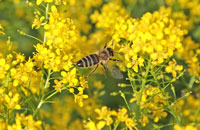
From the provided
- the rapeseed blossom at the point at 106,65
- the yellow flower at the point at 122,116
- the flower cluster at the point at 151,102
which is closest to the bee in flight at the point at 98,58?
the rapeseed blossom at the point at 106,65

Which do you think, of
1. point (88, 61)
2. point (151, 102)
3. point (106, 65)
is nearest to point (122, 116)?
point (151, 102)

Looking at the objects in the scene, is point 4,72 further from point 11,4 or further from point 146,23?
point 11,4

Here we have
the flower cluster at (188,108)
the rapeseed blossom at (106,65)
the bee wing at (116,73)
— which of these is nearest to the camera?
the rapeseed blossom at (106,65)

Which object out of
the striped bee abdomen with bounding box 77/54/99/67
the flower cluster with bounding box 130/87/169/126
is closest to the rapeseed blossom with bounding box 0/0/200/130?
the flower cluster with bounding box 130/87/169/126

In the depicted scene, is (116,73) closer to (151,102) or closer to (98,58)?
(98,58)

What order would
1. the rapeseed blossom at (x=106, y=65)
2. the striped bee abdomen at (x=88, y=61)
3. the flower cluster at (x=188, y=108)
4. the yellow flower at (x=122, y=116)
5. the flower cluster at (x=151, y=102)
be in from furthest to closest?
the flower cluster at (x=188, y=108) → the striped bee abdomen at (x=88, y=61) → the flower cluster at (x=151, y=102) → the yellow flower at (x=122, y=116) → the rapeseed blossom at (x=106, y=65)

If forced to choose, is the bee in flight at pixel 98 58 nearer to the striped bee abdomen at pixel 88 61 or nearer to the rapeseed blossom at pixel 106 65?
the striped bee abdomen at pixel 88 61

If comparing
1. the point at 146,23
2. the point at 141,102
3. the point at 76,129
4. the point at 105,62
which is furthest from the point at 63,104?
the point at 146,23

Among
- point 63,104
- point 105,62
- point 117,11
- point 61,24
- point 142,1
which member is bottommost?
point 63,104

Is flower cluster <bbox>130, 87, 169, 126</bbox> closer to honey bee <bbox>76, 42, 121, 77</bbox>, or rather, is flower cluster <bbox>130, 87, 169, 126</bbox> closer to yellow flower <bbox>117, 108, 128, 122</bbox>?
yellow flower <bbox>117, 108, 128, 122</bbox>
